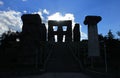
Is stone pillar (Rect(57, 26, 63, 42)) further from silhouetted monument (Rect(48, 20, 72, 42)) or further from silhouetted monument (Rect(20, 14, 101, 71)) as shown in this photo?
silhouetted monument (Rect(20, 14, 101, 71))

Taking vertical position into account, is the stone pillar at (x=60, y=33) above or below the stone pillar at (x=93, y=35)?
above

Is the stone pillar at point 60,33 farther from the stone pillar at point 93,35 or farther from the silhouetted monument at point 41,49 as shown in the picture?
the stone pillar at point 93,35

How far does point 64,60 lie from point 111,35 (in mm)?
17590

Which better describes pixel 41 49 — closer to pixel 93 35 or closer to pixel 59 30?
pixel 93 35

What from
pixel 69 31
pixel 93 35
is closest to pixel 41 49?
pixel 93 35

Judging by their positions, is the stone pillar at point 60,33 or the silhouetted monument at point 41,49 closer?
the silhouetted monument at point 41,49

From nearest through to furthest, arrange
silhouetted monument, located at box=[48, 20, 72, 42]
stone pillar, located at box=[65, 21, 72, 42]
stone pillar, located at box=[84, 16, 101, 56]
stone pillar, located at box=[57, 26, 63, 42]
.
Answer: stone pillar, located at box=[84, 16, 101, 56], stone pillar, located at box=[65, 21, 72, 42], silhouetted monument, located at box=[48, 20, 72, 42], stone pillar, located at box=[57, 26, 63, 42]

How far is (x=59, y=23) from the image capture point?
63.6 meters

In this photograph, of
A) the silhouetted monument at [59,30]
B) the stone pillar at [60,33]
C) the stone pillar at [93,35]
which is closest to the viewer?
the stone pillar at [93,35]

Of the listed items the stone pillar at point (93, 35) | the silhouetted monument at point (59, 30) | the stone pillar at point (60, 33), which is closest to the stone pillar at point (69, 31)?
the silhouetted monument at point (59, 30)

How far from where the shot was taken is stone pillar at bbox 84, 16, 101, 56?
1858 centimetres

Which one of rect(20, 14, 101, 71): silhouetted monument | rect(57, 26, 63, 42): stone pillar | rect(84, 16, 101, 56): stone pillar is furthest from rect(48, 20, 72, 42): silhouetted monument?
rect(84, 16, 101, 56): stone pillar

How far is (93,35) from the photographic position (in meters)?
19.3

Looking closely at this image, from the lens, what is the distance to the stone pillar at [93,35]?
61.0 ft
